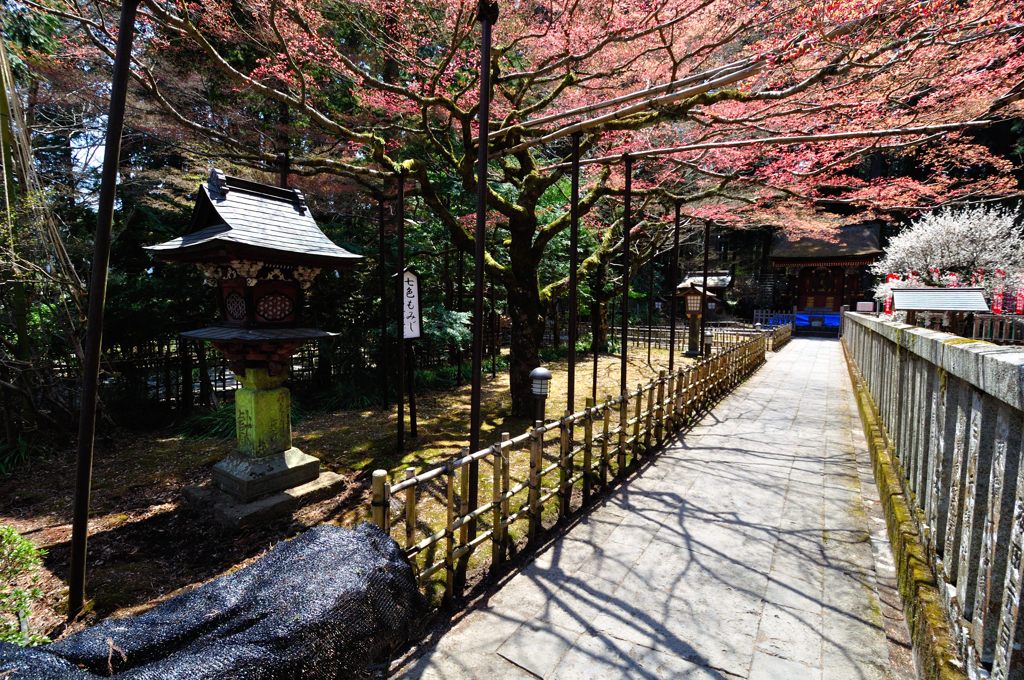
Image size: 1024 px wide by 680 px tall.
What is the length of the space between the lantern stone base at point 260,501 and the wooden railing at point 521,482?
957 mm

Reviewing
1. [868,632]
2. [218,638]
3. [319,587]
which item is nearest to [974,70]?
[868,632]

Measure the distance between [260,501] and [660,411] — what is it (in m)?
5.80

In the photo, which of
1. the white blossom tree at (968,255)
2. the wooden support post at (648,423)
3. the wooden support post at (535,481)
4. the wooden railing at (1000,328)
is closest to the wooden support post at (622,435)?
the wooden support post at (648,423)

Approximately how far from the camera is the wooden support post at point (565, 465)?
493 cm

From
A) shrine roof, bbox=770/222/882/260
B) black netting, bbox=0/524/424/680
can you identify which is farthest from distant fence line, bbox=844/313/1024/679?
shrine roof, bbox=770/222/882/260

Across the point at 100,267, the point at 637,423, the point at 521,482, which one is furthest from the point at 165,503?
the point at 637,423

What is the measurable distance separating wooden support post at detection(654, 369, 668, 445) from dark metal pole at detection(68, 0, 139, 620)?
6.61 meters

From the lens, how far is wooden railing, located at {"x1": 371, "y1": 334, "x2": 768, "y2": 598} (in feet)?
12.0

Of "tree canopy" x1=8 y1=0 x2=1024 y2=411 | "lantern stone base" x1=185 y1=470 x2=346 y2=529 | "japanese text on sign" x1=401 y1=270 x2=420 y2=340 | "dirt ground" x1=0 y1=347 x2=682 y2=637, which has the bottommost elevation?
"dirt ground" x1=0 y1=347 x2=682 y2=637

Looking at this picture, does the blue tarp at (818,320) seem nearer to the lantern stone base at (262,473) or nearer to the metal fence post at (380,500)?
the lantern stone base at (262,473)

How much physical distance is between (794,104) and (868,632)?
7863 millimetres

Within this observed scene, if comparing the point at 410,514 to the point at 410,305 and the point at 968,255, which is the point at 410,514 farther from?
the point at 968,255

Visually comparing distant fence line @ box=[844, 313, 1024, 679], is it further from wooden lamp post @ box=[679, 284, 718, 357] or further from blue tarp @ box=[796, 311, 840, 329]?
blue tarp @ box=[796, 311, 840, 329]

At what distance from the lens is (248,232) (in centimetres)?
550
